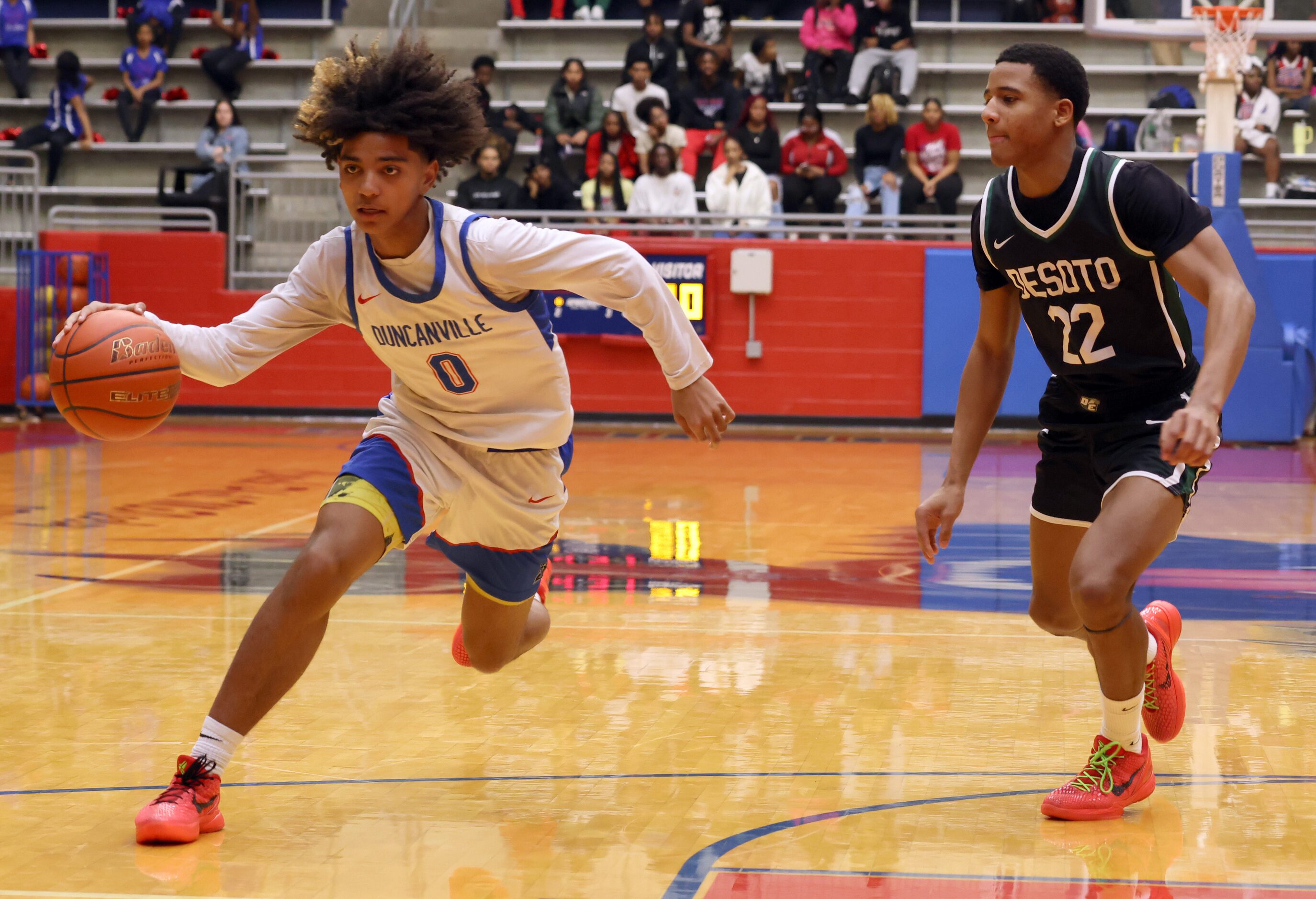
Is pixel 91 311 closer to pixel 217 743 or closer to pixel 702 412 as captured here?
pixel 217 743

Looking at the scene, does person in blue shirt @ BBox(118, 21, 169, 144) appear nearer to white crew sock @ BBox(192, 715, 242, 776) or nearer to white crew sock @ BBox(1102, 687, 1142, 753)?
white crew sock @ BBox(192, 715, 242, 776)

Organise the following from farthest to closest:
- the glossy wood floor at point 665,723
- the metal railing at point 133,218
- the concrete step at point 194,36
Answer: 1. the concrete step at point 194,36
2. the metal railing at point 133,218
3. the glossy wood floor at point 665,723

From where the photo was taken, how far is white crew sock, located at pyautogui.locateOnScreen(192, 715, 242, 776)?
3777 millimetres

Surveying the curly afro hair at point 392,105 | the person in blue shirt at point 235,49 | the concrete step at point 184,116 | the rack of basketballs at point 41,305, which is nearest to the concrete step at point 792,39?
the concrete step at point 184,116

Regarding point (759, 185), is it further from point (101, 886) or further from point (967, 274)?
point (101, 886)

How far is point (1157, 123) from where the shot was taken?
670 inches

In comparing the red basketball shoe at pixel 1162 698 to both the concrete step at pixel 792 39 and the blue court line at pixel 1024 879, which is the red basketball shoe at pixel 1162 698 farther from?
the concrete step at pixel 792 39

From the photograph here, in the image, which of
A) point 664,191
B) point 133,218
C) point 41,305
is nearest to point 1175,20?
point 664,191

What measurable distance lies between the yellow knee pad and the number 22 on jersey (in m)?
1.84

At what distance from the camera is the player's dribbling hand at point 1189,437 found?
3389 millimetres

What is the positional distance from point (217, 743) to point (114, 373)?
109 cm

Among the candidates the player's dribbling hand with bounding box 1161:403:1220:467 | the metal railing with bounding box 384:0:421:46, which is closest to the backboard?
the metal railing with bounding box 384:0:421:46

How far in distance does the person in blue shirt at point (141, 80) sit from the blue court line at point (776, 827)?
17024mm

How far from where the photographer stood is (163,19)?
63.5 ft
